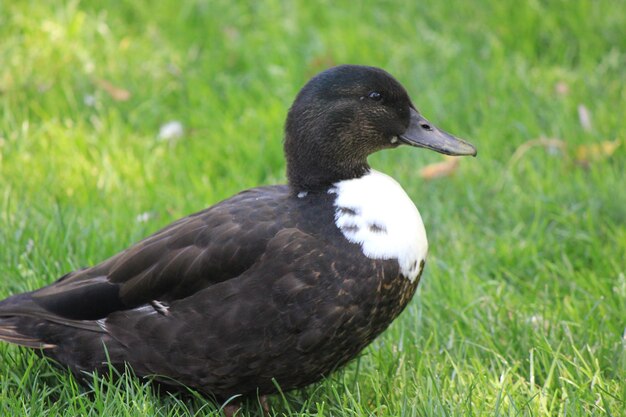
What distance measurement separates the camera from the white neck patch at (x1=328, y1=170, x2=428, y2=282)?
10.2ft

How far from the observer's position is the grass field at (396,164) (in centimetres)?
331

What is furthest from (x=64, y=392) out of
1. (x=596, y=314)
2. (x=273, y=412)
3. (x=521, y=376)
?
(x=596, y=314)

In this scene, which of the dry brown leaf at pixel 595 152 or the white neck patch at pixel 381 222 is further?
the dry brown leaf at pixel 595 152

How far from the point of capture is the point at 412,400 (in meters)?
3.09

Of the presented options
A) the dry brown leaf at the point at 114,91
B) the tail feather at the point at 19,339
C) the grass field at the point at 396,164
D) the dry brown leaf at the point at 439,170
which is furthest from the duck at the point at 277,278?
the dry brown leaf at the point at 114,91

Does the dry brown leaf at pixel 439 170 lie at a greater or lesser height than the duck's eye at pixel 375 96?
lesser

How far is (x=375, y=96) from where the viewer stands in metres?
3.34

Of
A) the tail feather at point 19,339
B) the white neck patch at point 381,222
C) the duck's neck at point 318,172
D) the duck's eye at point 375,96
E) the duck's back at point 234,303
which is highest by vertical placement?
the duck's eye at point 375,96

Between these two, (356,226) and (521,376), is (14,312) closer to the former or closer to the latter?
(356,226)

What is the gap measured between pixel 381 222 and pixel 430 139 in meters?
0.44

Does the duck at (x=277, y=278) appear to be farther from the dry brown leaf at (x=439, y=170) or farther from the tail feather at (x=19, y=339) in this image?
the dry brown leaf at (x=439, y=170)

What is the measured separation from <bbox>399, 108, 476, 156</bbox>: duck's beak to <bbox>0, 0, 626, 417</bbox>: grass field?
679mm

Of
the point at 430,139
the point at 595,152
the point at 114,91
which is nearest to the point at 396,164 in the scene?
the point at 595,152

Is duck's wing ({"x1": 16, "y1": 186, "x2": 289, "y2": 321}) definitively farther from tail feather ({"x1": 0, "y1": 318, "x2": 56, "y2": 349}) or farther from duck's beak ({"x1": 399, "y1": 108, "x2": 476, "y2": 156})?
duck's beak ({"x1": 399, "y1": 108, "x2": 476, "y2": 156})
